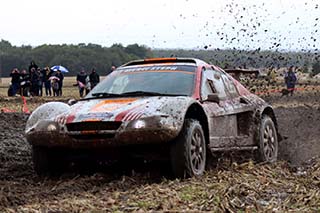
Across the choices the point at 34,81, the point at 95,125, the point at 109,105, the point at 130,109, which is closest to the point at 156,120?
the point at 130,109

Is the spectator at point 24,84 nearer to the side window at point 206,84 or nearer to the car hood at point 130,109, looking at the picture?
the side window at point 206,84

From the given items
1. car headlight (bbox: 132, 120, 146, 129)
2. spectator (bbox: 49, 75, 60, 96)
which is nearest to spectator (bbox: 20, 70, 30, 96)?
spectator (bbox: 49, 75, 60, 96)

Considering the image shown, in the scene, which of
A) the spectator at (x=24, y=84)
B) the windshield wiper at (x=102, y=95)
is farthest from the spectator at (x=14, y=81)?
the windshield wiper at (x=102, y=95)

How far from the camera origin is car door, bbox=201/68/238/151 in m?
7.93

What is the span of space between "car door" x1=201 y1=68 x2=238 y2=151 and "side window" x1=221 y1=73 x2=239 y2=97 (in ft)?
0.39

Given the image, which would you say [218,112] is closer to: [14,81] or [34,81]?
[34,81]

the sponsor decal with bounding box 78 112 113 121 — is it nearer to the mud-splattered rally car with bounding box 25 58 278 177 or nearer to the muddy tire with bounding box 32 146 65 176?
the mud-splattered rally car with bounding box 25 58 278 177

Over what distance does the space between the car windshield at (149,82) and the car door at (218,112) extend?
0.81ft

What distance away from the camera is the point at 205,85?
835 cm

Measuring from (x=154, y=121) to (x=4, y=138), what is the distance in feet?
16.3

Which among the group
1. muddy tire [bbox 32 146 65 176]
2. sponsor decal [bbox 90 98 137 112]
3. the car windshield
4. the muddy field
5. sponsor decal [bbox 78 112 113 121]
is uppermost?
the car windshield

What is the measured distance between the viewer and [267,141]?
9289 millimetres

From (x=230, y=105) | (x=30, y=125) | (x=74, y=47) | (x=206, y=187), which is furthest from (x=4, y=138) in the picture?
(x=74, y=47)

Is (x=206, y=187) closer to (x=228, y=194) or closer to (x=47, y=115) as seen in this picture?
(x=228, y=194)
